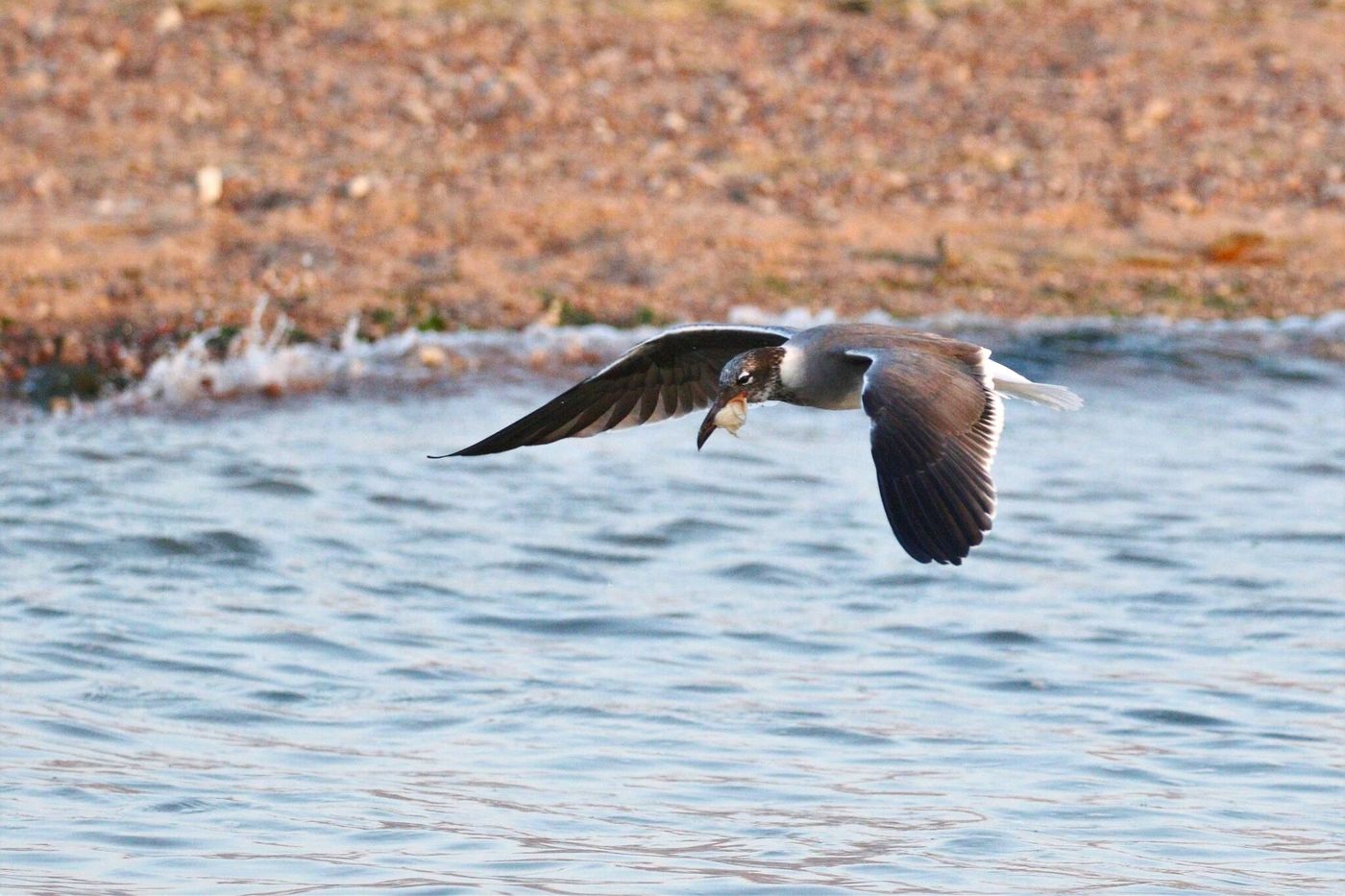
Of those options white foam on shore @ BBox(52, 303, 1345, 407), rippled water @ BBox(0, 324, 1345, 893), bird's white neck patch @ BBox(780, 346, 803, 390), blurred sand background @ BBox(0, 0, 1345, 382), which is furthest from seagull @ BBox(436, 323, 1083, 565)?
blurred sand background @ BBox(0, 0, 1345, 382)

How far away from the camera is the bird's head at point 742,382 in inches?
235

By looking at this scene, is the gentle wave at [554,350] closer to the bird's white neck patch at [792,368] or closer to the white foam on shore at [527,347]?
the white foam on shore at [527,347]

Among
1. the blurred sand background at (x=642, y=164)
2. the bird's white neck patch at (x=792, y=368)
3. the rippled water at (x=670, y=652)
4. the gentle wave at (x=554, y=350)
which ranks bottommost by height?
the rippled water at (x=670, y=652)

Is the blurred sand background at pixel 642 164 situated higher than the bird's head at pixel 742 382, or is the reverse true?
the blurred sand background at pixel 642 164

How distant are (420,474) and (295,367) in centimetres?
106

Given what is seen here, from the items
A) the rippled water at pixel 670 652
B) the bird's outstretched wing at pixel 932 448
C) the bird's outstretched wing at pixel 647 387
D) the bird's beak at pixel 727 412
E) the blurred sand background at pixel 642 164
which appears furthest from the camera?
the blurred sand background at pixel 642 164

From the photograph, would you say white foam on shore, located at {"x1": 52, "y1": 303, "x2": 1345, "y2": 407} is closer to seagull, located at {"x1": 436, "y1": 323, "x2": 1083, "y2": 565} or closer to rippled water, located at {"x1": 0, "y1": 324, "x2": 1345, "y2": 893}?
rippled water, located at {"x1": 0, "y1": 324, "x2": 1345, "y2": 893}

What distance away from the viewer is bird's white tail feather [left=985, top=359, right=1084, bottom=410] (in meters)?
6.02

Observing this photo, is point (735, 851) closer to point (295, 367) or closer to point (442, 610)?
point (442, 610)

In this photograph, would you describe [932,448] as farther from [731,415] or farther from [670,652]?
[670,652]

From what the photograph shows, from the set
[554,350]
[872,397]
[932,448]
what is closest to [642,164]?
[554,350]

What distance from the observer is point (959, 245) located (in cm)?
1081

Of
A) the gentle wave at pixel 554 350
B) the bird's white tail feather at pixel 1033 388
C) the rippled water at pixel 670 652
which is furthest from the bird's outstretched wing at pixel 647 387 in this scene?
the gentle wave at pixel 554 350

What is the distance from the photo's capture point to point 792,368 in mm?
6012
